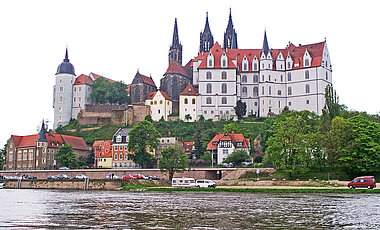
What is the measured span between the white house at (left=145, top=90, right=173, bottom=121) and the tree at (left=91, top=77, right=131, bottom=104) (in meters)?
10.2

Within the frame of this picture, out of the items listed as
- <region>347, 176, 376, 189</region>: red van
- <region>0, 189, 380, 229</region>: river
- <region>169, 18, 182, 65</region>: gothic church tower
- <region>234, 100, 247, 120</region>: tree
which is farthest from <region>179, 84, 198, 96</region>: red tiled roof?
<region>0, 189, 380, 229</region>: river

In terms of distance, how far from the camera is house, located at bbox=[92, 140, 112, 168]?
8906 centimetres

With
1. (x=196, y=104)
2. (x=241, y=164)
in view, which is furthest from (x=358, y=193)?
(x=196, y=104)

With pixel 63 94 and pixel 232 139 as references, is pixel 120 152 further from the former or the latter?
pixel 63 94

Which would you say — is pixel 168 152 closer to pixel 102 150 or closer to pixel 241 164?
pixel 241 164

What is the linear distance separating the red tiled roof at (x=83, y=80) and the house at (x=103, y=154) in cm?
3843

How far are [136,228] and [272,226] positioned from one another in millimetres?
6316

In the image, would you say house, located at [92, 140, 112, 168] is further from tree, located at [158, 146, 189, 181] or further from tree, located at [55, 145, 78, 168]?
tree, located at [158, 146, 189, 181]

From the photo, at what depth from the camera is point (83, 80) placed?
129 metres

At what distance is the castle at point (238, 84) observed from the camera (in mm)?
115938

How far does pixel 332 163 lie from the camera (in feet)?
184

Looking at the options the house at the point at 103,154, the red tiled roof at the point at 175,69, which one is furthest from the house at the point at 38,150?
the red tiled roof at the point at 175,69

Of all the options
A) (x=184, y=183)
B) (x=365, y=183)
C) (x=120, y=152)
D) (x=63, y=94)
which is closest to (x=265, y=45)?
(x=120, y=152)

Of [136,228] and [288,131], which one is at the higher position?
[288,131]
